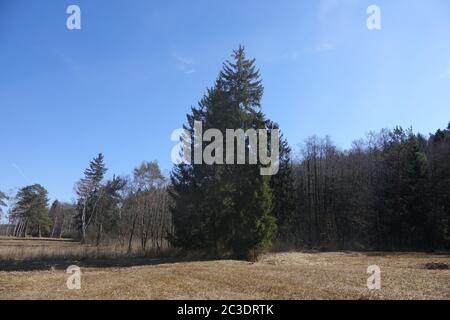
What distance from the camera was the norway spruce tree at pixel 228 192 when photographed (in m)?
24.8

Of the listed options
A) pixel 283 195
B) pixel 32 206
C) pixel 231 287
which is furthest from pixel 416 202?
pixel 32 206

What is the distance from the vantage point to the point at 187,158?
28109 mm

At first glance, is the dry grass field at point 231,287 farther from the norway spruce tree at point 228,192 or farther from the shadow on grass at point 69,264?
the norway spruce tree at point 228,192

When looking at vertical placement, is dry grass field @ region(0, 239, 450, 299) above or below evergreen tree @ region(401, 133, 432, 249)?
below

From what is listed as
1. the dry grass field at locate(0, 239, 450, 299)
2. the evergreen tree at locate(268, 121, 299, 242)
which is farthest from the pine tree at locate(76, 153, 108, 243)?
the dry grass field at locate(0, 239, 450, 299)

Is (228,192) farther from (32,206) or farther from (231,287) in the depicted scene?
(32,206)

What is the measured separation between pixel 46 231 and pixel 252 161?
77450 millimetres

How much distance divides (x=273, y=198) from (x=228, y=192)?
7.15 meters

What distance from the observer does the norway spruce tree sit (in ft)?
81.2

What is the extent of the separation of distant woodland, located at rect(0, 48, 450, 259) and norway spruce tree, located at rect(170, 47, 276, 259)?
0.24ft

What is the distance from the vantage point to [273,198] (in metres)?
31.3

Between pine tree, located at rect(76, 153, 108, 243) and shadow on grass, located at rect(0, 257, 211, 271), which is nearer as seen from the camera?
shadow on grass, located at rect(0, 257, 211, 271)

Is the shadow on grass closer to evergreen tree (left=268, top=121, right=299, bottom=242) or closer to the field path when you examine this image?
the field path

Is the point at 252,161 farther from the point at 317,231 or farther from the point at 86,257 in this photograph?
the point at 317,231
